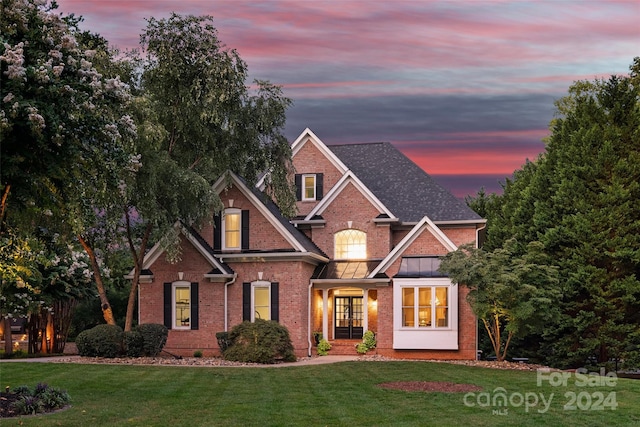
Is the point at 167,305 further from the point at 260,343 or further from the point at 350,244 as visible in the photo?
the point at 350,244

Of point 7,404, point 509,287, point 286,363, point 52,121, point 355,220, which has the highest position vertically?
point 52,121

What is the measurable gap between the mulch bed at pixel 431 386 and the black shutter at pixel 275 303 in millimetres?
11253

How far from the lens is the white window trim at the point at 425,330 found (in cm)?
3034

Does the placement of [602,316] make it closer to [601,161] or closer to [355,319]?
[601,161]

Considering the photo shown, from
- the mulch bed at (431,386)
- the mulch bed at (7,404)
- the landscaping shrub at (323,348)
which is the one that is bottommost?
the landscaping shrub at (323,348)

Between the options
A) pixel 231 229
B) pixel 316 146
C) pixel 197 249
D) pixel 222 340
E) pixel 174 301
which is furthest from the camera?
pixel 316 146

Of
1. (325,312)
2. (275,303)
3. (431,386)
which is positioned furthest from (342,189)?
(431,386)

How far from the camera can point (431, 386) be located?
19.5 m

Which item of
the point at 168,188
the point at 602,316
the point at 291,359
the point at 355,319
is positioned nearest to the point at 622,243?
the point at 602,316

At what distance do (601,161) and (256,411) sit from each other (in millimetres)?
20573

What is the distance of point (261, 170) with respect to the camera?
31484 mm

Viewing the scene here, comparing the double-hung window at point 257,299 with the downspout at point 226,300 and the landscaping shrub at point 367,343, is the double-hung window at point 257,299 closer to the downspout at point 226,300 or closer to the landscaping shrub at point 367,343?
the downspout at point 226,300

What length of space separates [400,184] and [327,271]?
577 centimetres

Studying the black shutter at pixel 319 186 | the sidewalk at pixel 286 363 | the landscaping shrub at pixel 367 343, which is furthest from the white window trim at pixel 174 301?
the black shutter at pixel 319 186
